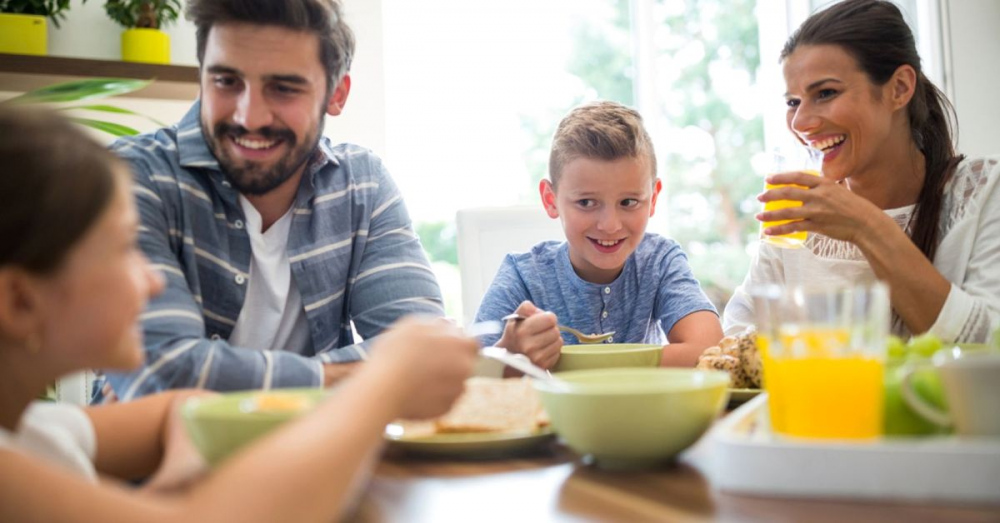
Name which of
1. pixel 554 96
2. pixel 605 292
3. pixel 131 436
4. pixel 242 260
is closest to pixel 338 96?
pixel 242 260

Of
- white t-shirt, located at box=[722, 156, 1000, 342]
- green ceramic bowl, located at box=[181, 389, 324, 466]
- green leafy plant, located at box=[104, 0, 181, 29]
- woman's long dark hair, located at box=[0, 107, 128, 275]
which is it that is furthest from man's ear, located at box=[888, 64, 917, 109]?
green leafy plant, located at box=[104, 0, 181, 29]

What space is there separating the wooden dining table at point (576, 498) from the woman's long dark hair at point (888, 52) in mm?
1414

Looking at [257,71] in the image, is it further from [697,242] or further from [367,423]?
[697,242]

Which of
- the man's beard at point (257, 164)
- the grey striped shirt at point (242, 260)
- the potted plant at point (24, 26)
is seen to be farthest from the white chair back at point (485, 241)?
the potted plant at point (24, 26)

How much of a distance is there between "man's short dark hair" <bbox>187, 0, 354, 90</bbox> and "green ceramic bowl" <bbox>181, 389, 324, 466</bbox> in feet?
3.20

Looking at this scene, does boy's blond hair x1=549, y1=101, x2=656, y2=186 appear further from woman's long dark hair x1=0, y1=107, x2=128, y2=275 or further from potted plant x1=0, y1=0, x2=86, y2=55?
potted plant x1=0, y1=0, x2=86, y2=55

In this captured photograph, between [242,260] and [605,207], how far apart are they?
0.90m

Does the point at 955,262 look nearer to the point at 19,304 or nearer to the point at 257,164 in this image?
the point at 257,164

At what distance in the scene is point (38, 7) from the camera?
3.05 meters

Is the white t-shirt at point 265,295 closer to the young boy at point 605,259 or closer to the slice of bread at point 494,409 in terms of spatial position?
the young boy at point 605,259

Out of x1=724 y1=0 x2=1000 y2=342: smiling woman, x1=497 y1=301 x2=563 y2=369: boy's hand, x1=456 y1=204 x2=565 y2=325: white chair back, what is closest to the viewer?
x1=497 y1=301 x2=563 y2=369: boy's hand

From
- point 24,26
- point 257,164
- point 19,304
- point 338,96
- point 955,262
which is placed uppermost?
point 24,26

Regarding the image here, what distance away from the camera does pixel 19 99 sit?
1.76 m

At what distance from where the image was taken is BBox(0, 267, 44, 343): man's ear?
65cm
